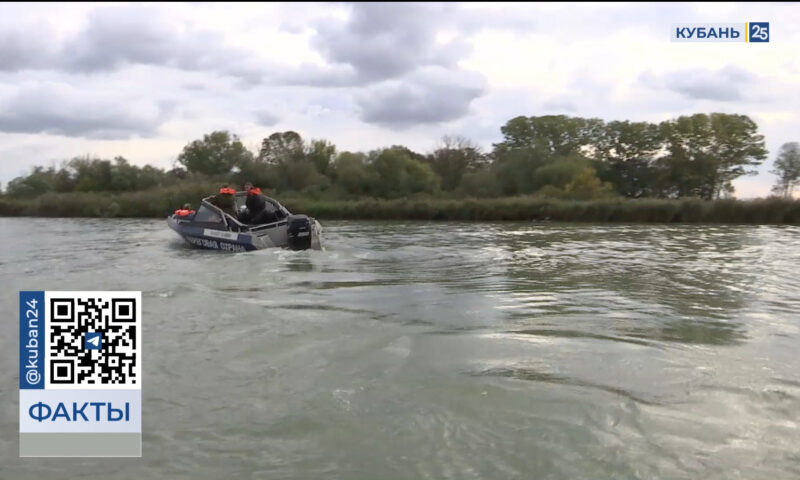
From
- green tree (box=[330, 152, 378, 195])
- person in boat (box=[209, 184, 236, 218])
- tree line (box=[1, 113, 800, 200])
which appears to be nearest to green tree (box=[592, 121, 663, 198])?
tree line (box=[1, 113, 800, 200])

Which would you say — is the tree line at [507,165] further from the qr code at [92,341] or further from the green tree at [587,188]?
the qr code at [92,341]

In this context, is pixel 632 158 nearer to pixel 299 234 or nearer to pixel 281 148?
pixel 281 148

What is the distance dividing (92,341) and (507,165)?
51718mm

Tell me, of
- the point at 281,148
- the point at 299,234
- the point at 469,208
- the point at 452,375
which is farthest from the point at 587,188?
the point at 452,375

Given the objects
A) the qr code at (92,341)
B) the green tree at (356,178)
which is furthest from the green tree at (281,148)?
the qr code at (92,341)

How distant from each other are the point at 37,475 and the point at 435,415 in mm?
2905

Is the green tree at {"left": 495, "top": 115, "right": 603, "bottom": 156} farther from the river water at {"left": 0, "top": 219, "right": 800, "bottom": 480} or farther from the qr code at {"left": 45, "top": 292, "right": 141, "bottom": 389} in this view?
the qr code at {"left": 45, "top": 292, "right": 141, "bottom": 389}

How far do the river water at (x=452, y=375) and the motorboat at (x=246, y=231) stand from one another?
9.79 ft

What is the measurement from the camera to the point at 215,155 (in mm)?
60062

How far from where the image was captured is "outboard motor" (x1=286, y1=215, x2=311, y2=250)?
52.6 ft

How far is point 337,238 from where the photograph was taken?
24000mm

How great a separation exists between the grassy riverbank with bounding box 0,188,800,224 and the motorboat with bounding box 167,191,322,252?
2429 cm

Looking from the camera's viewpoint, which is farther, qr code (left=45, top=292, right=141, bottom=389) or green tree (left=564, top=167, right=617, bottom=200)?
green tree (left=564, top=167, right=617, bottom=200)

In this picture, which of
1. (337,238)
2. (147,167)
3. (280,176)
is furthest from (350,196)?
(337,238)
